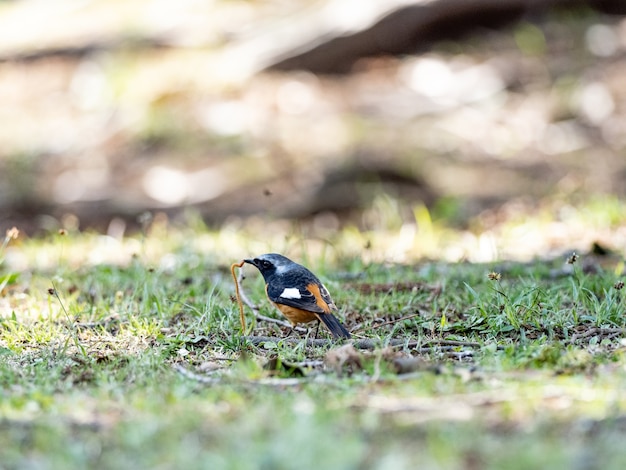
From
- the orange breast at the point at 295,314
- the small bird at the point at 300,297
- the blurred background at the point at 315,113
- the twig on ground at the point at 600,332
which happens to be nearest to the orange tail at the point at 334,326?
the small bird at the point at 300,297

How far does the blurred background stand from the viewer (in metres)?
9.73

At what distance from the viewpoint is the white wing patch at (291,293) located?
484 cm

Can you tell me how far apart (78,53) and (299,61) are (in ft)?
12.6

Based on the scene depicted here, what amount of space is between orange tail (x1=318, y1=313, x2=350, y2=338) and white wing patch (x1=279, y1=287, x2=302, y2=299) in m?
0.19

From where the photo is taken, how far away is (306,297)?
4.82m

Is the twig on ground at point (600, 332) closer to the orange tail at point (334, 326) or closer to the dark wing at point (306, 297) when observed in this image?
the orange tail at point (334, 326)

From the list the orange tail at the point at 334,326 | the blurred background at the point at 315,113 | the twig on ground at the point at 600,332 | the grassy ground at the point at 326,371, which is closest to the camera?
the grassy ground at the point at 326,371

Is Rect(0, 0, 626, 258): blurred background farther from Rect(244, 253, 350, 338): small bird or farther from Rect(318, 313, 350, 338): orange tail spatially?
Rect(318, 313, 350, 338): orange tail

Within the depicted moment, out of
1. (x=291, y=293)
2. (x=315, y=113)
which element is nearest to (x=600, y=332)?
(x=291, y=293)

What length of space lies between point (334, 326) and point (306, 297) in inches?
10.1

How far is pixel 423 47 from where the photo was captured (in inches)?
502

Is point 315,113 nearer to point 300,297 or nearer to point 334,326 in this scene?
point 300,297

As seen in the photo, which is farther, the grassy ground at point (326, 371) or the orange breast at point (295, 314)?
the orange breast at point (295, 314)

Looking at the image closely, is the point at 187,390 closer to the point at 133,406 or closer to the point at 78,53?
the point at 133,406
